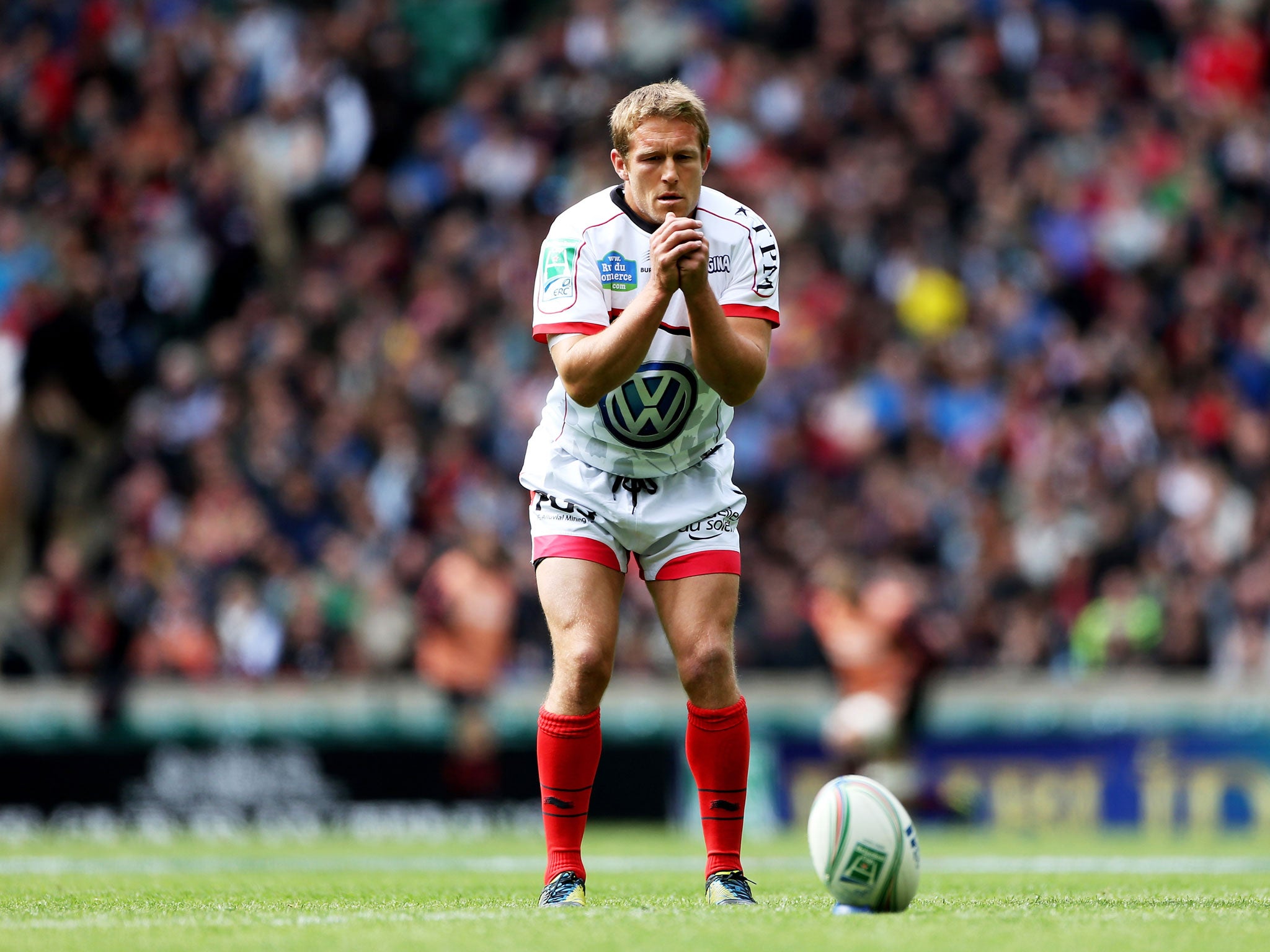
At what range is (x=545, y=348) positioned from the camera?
15.8m

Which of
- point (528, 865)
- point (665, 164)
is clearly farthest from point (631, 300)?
point (528, 865)

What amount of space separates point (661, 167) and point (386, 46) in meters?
13.0

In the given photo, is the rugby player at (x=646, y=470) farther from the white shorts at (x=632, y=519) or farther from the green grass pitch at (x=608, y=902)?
the green grass pitch at (x=608, y=902)

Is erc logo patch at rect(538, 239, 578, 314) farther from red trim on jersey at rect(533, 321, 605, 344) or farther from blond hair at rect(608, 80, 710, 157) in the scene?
blond hair at rect(608, 80, 710, 157)

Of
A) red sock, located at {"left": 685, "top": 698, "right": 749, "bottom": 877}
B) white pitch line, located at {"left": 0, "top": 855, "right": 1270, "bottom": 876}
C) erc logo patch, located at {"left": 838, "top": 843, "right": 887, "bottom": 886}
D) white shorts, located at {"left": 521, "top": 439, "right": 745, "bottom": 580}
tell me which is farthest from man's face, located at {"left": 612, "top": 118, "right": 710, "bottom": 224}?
white pitch line, located at {"left": 0, "top": 855, "right": 1270, "bottom": 876}

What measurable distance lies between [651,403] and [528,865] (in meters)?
4.10

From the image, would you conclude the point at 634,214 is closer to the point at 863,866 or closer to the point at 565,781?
the point at 565,781

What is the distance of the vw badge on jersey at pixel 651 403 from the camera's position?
5.64m

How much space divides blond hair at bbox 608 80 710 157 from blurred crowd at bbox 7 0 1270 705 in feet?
25.0

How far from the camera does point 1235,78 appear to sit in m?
17.8

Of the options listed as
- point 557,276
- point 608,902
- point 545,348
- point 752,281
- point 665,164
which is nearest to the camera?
point 665,164

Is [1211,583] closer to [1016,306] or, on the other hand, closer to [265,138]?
[1016,306]

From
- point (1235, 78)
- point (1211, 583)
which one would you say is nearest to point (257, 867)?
point (1211, 583)

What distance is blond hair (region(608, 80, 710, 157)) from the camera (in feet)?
17.8
